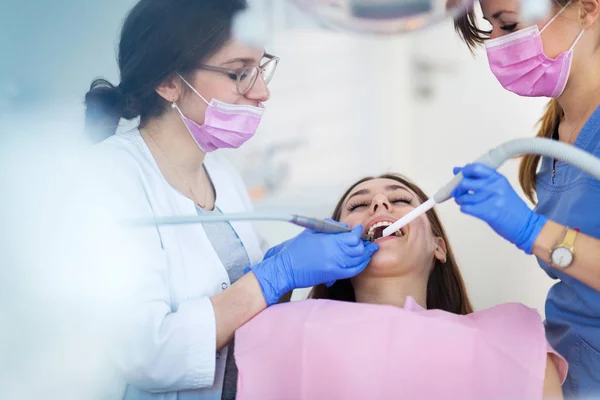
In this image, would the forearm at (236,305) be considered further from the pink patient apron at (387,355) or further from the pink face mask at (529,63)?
the pink face mask at (529,63)

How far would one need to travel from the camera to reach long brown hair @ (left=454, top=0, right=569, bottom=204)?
134cm

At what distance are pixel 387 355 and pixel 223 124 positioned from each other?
503 millimetres

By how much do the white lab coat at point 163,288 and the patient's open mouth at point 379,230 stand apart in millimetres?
309

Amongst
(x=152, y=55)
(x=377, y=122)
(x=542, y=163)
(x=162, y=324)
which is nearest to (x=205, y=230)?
(x=162, y=324)

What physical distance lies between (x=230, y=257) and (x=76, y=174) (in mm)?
356

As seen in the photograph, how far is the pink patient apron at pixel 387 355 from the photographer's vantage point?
1196 millimetres

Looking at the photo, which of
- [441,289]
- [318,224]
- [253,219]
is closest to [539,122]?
[441,289]

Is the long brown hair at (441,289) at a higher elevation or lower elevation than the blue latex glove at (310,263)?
lower

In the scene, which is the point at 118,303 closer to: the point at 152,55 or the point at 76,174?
the point at 76,174

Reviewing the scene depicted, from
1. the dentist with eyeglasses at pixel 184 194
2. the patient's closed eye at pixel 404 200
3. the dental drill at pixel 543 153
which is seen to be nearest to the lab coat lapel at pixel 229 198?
the dentist with eyeglasses at pixel 184 194

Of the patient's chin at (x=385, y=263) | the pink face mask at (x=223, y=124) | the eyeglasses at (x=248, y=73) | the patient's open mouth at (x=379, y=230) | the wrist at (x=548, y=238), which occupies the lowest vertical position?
the patient's chin at (x=385, y=263)

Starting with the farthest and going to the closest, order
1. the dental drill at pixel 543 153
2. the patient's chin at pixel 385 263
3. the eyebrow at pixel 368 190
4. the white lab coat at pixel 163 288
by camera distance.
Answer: the eyebrow at pixel 368 190, the patient's chin at pixel 385 263, the white lab coat at pixel 163 288, the dental drill at pixel 543 153

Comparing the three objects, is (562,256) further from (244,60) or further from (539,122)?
(244,60)

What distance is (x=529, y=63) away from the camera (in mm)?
1234
